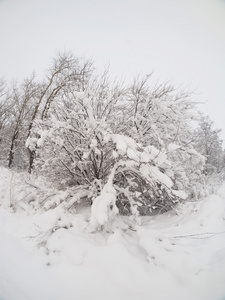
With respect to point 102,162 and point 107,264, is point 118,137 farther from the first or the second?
point 107,264

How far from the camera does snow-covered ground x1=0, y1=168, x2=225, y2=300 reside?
159 cm

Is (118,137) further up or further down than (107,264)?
further up

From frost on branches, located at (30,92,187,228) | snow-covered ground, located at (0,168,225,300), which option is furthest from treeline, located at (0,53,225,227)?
snow-covered ground, located at (0,168,225,300)

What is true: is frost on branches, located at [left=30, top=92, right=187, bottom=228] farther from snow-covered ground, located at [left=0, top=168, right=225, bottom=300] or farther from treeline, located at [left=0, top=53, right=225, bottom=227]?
snow-covered ground, located at [left=0, top=168, right=225, bottom=300]

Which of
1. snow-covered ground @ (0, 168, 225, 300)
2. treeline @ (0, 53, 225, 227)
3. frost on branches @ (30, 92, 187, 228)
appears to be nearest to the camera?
snow-covered ground @ (0, 168, 225, 300)

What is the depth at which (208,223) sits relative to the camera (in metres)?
2.72

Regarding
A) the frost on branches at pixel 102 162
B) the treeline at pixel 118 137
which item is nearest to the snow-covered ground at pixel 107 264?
the frost on branches at pixel 102 162

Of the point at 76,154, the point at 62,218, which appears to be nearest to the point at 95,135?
the point at 76,154

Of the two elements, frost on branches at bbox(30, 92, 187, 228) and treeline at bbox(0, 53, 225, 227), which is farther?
treeline at bbox(0, 53, 225, 227)

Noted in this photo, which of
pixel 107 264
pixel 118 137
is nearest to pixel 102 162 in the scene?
pixel 118 137

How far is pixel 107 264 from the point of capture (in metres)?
1.84

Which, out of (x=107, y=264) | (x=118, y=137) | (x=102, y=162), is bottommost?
(x=107, y=264)

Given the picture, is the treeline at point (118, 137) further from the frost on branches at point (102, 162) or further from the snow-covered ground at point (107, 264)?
the snow-covered ground at point (107, 264)

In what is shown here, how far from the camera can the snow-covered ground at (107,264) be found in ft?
5.22
